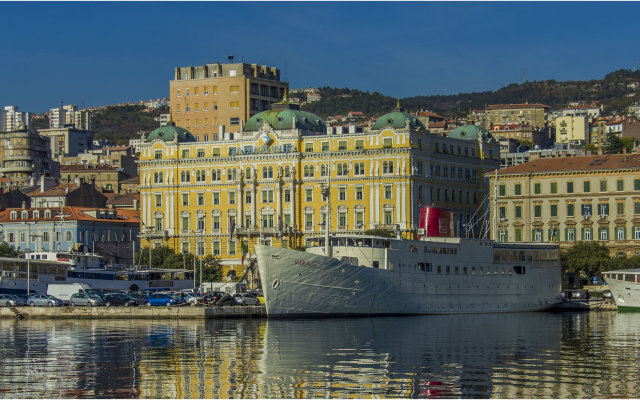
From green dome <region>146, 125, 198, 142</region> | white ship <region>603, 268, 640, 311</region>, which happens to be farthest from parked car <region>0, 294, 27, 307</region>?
green dome <region>146, 125, 198, 142</region>

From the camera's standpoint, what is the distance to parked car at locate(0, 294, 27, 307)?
9788 cm

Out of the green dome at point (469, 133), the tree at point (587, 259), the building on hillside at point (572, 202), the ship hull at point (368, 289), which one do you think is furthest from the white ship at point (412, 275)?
the green dome at point (469, 133)

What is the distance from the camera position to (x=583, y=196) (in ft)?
414

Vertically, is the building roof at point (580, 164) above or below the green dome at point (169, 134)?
below

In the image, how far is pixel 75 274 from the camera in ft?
366

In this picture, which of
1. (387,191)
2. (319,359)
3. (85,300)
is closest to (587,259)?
(387,191)

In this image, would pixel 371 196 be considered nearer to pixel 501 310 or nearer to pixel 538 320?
pixel 501 310

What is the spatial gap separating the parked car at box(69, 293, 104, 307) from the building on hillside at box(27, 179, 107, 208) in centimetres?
5706

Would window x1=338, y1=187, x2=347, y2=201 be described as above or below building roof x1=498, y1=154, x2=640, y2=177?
below

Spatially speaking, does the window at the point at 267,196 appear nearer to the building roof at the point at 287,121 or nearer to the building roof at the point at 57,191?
the building roof at the point at 287,121

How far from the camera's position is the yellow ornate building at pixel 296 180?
131875 millimetres

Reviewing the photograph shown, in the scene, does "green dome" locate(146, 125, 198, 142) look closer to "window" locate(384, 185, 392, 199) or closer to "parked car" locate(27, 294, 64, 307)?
"window" locate(384, 185, 392, 199)

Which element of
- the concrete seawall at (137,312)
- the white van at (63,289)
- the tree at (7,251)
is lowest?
the concrete seawall at (137,312)

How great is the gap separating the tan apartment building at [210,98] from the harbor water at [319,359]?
95.4 metres
